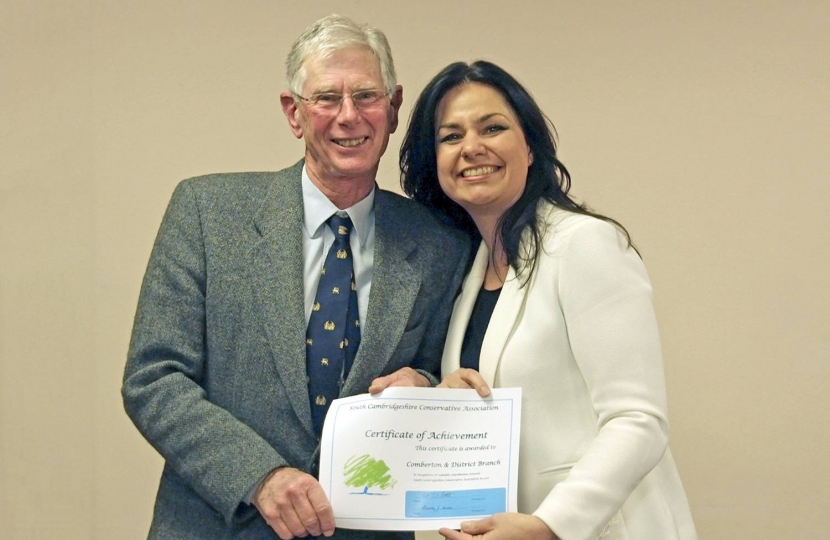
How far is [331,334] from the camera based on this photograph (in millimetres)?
1849

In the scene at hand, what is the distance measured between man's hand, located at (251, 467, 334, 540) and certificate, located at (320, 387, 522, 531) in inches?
1.0

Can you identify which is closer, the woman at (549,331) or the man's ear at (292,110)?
the woman at (549,331)

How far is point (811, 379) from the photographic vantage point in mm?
2877

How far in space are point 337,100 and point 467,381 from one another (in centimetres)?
62

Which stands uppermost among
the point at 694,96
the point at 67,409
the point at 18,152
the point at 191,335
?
the point at 694,96

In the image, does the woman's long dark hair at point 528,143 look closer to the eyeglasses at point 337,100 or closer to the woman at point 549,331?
the woman at point 549,331

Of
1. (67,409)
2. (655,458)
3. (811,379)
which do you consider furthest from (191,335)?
(811,379)

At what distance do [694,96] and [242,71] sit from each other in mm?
1383

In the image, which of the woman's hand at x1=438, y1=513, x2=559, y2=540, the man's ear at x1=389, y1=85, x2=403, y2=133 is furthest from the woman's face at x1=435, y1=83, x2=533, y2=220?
the woman's hand at x1=438, y1=513, x2=559, y2=540

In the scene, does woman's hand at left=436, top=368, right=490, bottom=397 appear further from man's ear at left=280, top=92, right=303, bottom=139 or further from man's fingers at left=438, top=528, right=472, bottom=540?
man's ear at left=280, top=92, right=303, bottom=139

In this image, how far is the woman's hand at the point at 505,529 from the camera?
166 cm

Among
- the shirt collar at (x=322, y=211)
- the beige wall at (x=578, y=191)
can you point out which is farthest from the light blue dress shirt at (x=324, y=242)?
the beige wall at (x=578, y=191)

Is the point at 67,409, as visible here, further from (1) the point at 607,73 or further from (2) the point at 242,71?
(1) the point at 607,73

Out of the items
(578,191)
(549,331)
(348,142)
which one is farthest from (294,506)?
(578,191)
